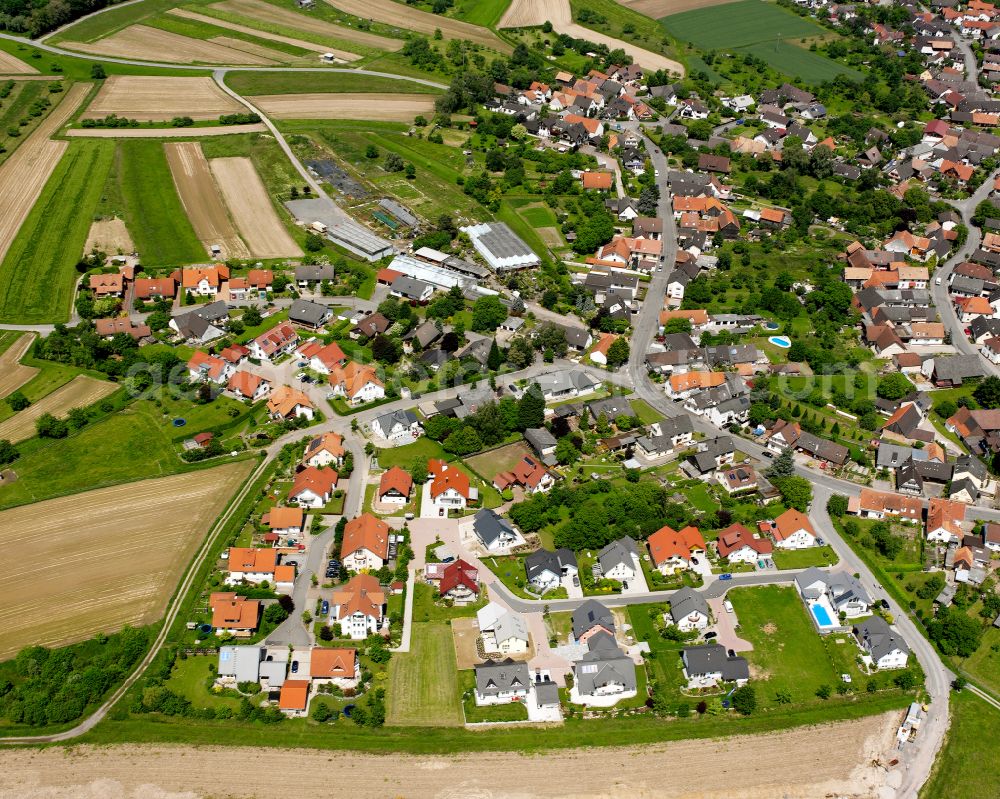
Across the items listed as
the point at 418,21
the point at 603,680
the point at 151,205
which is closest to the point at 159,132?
the point at 151,205

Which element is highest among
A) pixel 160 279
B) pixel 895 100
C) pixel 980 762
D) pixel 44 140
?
pixel 895 100

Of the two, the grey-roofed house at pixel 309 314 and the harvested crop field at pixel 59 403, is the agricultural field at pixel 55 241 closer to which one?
the harvested crop field at pixel 59 403

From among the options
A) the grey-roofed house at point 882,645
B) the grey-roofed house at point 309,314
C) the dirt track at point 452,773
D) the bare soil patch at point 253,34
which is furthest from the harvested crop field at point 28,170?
the grey-roofed house at point 882,645

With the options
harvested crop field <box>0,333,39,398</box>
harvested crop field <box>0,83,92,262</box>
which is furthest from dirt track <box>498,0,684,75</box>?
harvested crop field <box>0,333,39,398</box>

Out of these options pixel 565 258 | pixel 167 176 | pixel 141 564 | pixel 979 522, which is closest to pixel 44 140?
pixel 167 176

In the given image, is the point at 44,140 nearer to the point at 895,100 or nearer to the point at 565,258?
the point at 565,258
